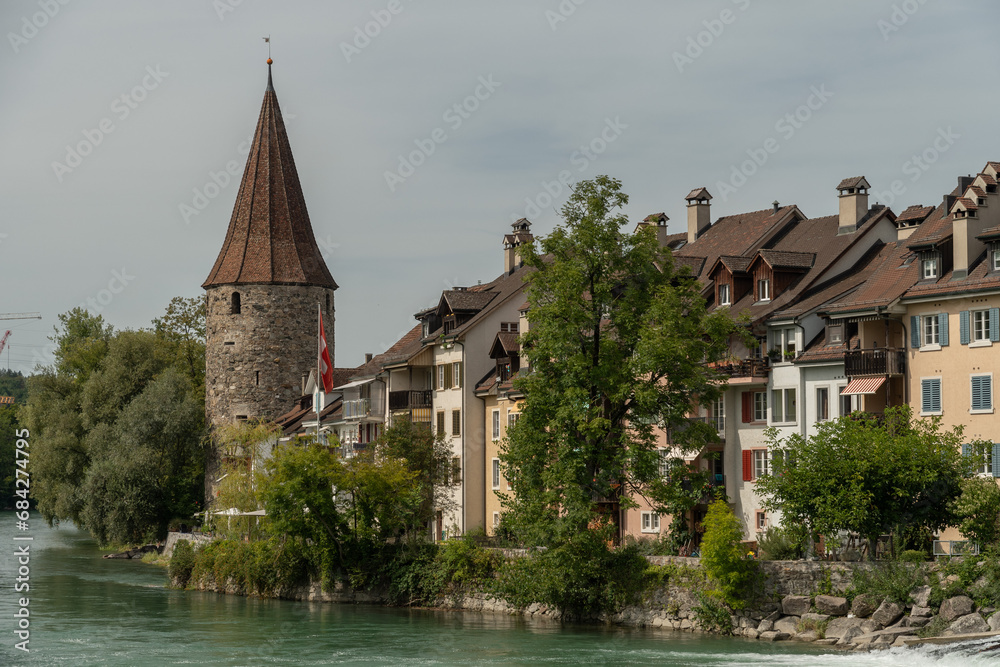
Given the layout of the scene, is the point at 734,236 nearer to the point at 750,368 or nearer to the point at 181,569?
the point at 750,368

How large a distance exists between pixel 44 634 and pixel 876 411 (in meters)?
25.1

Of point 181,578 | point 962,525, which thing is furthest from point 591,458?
point 181,578

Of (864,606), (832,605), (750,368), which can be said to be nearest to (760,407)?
(750,368)

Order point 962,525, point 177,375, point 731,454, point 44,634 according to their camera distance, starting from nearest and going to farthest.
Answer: point 962,525 → point 44,634 → point 731,454 → point 177,375

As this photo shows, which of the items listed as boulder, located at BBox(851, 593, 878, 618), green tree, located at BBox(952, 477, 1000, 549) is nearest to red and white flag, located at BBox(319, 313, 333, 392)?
boulder, located at BBox(851, 593, 878, 618)

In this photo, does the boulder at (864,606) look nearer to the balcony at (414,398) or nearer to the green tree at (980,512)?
the green tree at (980,512)

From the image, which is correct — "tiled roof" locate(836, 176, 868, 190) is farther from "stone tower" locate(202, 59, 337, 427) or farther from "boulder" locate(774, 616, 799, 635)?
"stone tower" locate(202, 59, 337, 427)

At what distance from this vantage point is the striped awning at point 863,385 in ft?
133

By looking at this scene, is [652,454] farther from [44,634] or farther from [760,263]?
[44,634]

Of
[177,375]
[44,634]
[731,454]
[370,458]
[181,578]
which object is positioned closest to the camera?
[44,634]

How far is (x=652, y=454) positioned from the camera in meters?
40.2

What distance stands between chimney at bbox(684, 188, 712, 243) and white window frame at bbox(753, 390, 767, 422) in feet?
37.5

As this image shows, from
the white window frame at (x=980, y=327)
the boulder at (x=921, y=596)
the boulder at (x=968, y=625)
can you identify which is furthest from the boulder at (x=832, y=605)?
the white window frame at (x=980, y=327)

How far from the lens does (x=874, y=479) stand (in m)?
36.6
